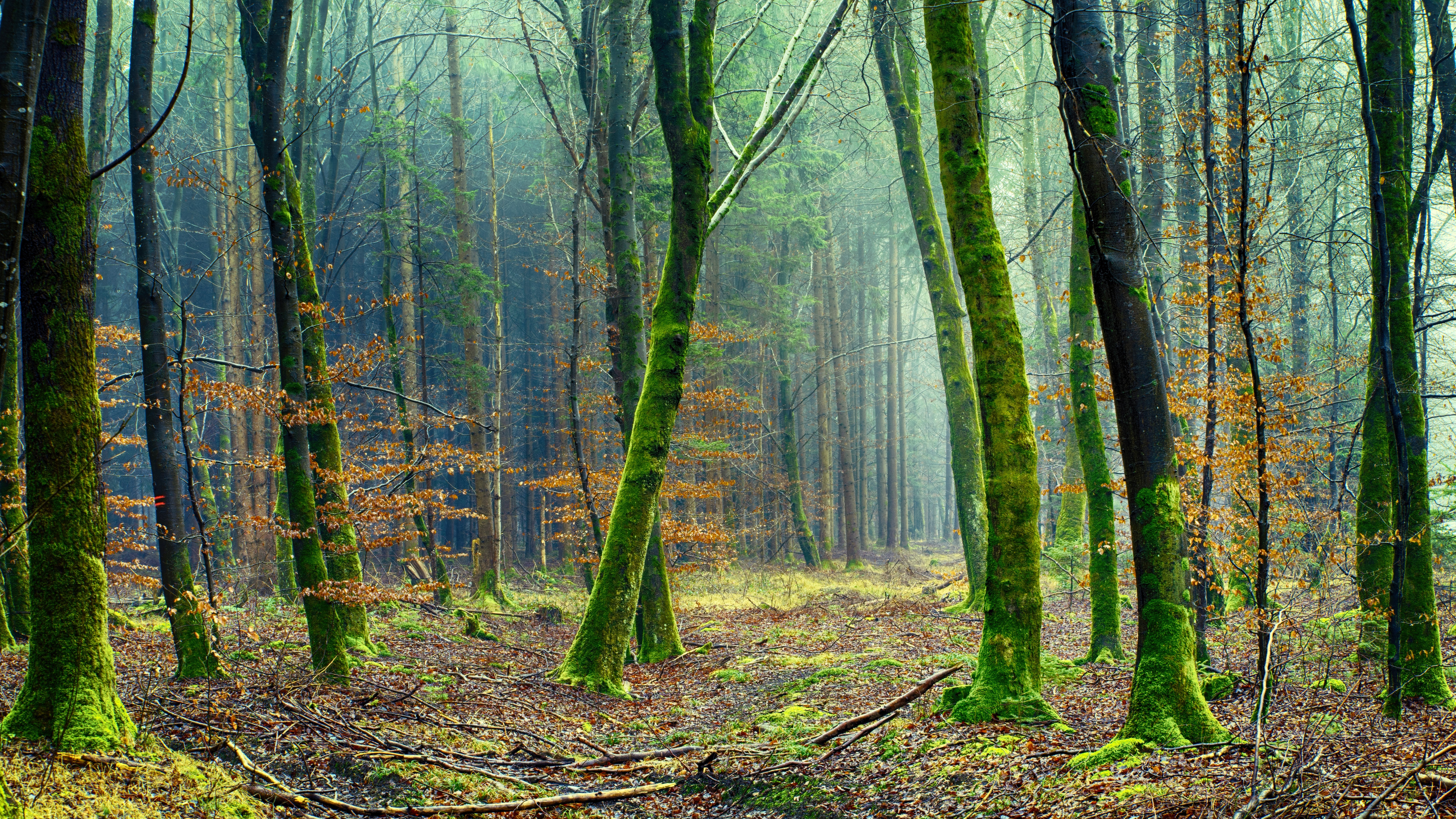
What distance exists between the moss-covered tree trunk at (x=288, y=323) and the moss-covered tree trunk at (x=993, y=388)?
5592 millimetres

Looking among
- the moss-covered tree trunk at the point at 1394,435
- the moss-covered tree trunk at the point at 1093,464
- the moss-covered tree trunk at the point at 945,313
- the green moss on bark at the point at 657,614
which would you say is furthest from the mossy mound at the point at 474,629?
the moss-covered tree trunk at the point at 1394,435

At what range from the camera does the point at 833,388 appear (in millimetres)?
31891

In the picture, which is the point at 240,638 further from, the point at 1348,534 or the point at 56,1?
the point at 1348,534

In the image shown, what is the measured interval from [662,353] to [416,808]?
16.1ft

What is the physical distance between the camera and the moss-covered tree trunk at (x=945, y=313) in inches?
504

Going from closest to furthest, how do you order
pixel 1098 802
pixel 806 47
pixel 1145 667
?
1. pixel 1098 802
2. pixel 1145 667
3. pixel 806 47

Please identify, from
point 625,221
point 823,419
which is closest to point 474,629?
point 625,221

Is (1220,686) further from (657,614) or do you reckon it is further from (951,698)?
(657,614)

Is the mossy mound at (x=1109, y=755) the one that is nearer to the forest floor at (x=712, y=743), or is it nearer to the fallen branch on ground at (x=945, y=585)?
the forest floor at (x=712, y=743)

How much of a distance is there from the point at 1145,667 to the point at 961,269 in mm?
2943

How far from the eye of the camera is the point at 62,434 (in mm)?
4566

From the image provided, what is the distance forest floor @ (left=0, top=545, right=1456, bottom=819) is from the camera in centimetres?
386

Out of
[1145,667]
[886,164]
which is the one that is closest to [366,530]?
[1145,667]

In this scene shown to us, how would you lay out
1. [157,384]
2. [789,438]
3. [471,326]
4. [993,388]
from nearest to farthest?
[993,388] < [157,384] < [471,326] < [789,438]
